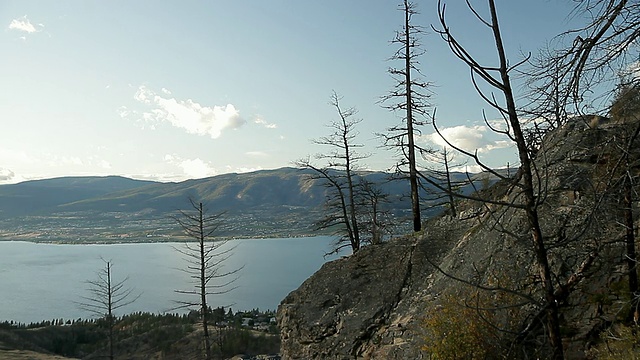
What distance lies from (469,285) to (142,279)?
8850cm

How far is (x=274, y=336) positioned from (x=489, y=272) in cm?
3342

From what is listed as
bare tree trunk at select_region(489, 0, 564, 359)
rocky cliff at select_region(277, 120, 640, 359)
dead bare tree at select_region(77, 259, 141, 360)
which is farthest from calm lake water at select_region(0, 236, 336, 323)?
bare tree trunk at select_region(489, 0, 564, 359)

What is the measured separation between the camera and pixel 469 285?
7371 millimetres

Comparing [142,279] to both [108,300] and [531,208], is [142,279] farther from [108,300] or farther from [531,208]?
[531,208]

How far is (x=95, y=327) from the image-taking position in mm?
47156

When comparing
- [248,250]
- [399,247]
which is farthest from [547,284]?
[248,250]

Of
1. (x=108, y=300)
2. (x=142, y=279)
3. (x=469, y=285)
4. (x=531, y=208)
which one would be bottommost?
(x=142, y=279)

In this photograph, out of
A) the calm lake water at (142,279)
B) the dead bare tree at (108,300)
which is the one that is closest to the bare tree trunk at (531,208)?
the dead bare tree at (108,300)

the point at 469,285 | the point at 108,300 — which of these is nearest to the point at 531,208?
the point at 469,285

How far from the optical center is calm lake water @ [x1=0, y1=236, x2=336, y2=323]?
212ft

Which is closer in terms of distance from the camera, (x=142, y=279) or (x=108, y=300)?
(x=108, y=300)

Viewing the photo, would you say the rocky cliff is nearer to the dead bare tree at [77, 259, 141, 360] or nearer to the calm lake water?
the dead bare tree at [77, 259, 141, 360]

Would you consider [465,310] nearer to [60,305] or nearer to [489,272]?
[489,272]

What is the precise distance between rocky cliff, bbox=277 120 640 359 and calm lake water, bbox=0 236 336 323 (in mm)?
25688
